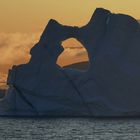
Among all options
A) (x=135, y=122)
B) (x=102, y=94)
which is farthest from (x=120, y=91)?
(x=135, y=122)

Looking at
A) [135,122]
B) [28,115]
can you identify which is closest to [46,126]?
[28,115]

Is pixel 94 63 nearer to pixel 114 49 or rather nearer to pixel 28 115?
pixel 114 49

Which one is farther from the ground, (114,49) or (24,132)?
(114,49)

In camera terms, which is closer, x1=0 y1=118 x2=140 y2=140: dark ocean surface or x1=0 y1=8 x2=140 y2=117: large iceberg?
x1=0 y1=118 x2=140 y2=140: dark ocean surface

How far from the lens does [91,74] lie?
54.7 meters

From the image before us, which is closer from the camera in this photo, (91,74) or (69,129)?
(69,129)

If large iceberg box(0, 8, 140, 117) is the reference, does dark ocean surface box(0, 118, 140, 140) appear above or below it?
below

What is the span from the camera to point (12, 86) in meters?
55.8

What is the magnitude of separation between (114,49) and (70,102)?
329 cm

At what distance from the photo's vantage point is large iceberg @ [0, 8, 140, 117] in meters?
54.6

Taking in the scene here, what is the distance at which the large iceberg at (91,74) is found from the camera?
54.6 metres

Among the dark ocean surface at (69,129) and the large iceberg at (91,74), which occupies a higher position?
the large iceberg at (91,74)

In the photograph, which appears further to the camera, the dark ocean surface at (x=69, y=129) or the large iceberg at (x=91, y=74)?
the large iceberg at (x=91, y=74)

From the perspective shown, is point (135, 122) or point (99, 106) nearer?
point (99, 106)
